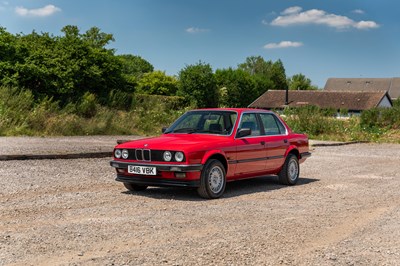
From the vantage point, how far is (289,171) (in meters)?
11.2

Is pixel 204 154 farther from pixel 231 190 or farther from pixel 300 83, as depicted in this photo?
pixel 300 83

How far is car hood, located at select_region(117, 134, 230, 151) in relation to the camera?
891 cm

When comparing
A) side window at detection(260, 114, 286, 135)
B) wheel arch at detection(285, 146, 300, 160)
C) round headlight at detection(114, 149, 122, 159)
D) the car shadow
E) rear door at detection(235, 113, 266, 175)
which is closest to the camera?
the car shadow

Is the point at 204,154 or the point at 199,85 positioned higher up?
the point at 199,85

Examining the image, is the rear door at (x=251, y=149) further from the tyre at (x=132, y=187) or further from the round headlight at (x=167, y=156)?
the tyre at (x=132, y=187)

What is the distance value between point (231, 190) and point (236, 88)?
286ft

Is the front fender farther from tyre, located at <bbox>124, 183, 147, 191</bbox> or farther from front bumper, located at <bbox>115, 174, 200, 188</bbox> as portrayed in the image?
tyre, located at <bbox>124, 183, 147, 191</bbox>

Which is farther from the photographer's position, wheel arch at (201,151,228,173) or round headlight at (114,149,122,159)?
round headlight at (114,149,122,159)

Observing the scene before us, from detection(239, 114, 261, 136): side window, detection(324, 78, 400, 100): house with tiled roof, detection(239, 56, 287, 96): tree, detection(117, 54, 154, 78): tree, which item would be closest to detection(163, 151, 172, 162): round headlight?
detection(239, 114, 261, 136): side window

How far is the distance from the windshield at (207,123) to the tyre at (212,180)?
2.95 feet

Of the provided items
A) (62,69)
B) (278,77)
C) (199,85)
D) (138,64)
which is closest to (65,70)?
(62,69)

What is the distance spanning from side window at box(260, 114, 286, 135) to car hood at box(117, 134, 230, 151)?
147cm

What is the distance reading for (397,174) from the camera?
1367 centimetres

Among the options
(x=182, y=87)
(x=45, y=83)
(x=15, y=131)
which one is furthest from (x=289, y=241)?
(x=182, y=87)
